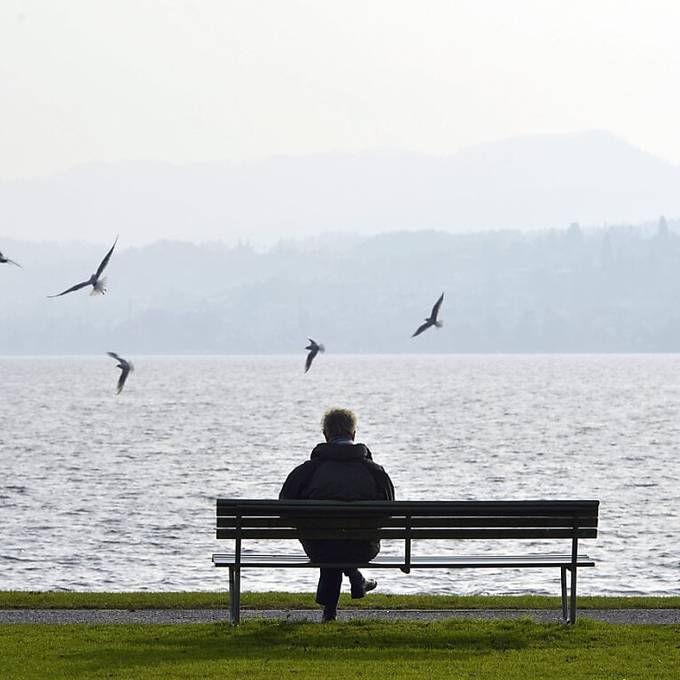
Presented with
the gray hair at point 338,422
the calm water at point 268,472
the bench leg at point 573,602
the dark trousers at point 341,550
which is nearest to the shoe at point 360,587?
the dark trousers at point 341,550

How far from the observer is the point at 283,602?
48.3 ft

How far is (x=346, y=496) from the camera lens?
12648 millimetres

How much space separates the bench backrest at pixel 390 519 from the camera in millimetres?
12250

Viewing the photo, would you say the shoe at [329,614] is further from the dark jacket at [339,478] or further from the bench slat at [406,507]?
the bench slat at [406,507]

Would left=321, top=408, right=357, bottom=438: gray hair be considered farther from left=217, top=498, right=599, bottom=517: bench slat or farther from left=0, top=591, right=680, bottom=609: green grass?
left=0, top=591, right=680, bottom=609: green grass

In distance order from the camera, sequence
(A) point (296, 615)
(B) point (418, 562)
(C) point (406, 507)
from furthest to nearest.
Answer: (A) point (296, 615), (B) point (418, 562), (C) point (406, 507)

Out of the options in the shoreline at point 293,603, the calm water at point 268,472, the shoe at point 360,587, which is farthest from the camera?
the calm water at point 268,472

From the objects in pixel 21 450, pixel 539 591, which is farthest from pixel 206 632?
pixel 21 450

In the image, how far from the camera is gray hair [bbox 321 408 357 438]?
12672 millimetres

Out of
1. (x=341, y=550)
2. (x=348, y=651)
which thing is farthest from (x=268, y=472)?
(x=348, y=651)

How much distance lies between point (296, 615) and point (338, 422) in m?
2.20

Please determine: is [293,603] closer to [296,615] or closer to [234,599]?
[296,615]

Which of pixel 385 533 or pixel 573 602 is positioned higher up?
pixel 385 533

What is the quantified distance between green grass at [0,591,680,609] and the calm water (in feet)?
30.0
